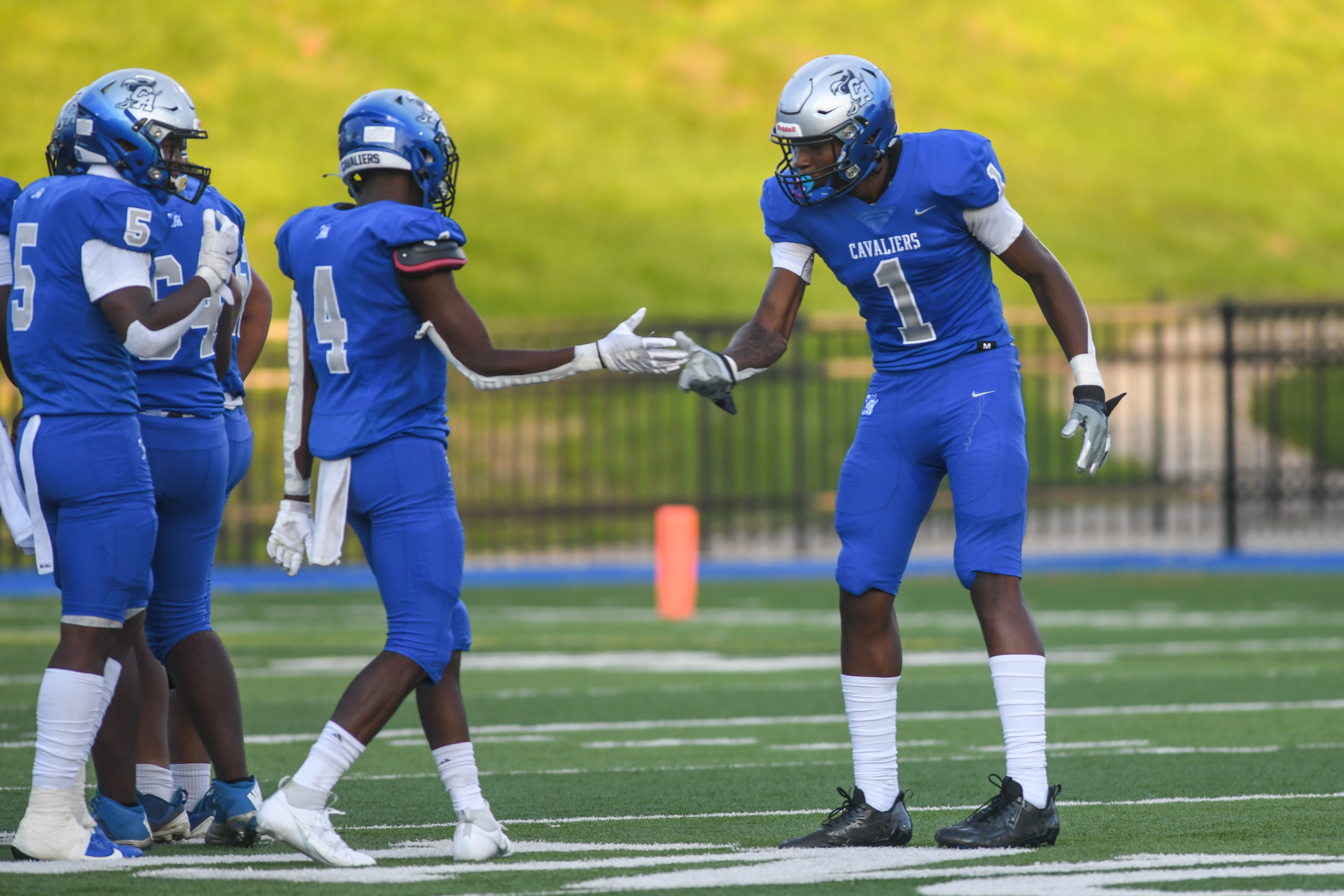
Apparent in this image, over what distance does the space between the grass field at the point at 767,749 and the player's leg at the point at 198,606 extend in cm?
22

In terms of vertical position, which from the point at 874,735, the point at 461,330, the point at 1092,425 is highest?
the point at 461,330

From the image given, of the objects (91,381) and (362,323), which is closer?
(362,323)

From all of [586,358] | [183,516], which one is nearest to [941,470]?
[586,358]

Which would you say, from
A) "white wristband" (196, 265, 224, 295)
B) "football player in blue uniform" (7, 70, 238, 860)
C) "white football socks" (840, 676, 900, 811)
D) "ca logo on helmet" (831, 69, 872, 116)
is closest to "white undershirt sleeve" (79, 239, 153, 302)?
"football player in blue uniform" (7, 70, 238, 860)

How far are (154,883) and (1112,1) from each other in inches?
2071

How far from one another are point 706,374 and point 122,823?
196cm

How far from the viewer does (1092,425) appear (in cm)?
553

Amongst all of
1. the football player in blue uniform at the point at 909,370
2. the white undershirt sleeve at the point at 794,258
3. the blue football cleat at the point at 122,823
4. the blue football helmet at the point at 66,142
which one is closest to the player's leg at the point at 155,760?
the blue football cleat at the point at 122,823

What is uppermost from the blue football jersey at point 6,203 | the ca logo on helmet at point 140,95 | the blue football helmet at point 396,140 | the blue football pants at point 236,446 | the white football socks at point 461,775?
the ca logo on helmet at point 140,95

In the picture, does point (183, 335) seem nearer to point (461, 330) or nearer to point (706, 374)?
point (461, 330)

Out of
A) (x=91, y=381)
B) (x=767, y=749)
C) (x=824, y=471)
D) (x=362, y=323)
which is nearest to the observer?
(x=362, y=323)

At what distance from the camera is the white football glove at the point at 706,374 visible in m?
5.31

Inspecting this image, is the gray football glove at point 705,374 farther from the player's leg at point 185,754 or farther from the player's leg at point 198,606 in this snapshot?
the player's leg at point 185,754

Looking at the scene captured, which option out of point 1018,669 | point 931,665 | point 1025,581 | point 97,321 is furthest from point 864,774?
point 1025,581
